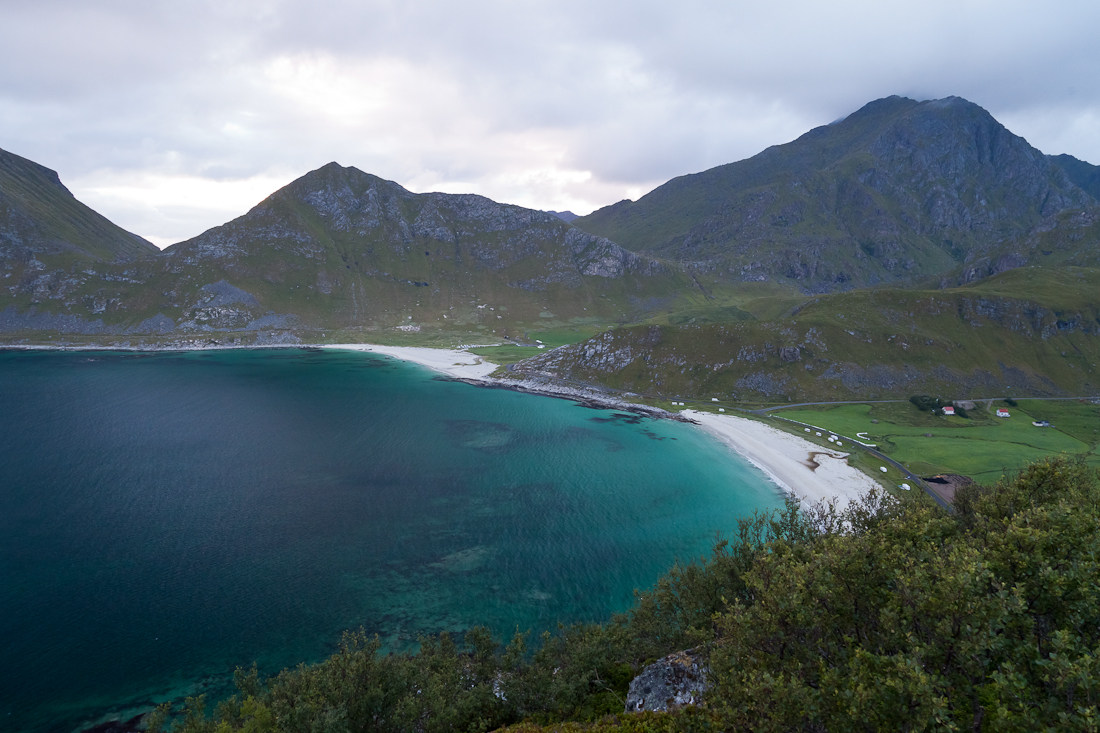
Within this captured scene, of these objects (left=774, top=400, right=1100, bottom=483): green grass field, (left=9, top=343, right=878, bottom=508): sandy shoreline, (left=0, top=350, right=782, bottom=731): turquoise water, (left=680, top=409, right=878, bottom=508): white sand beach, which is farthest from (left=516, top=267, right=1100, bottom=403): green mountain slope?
(left=0, top=350, right=782, bottom=731): turquoise water

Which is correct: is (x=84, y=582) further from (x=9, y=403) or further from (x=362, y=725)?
(x=9, y=403)

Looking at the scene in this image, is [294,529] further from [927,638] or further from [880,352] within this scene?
[880,352]

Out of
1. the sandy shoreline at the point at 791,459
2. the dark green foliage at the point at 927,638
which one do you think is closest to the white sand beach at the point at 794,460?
the sandy shoreline at the point at 791,459

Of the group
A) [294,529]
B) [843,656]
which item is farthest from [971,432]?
[294,529]

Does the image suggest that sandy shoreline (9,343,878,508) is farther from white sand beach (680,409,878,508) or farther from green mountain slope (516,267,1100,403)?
green mountain slope (516,267,1100,403)

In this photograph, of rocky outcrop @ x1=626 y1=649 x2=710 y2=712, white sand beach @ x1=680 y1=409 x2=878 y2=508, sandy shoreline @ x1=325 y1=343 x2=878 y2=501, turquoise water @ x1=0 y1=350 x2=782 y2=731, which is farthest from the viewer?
sandy shoreline @ x1=325 y1=343 x2=878 y2=501

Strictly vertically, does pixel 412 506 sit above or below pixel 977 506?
below

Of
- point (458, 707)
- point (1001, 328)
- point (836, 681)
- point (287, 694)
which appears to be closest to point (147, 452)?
point (287, 694)
